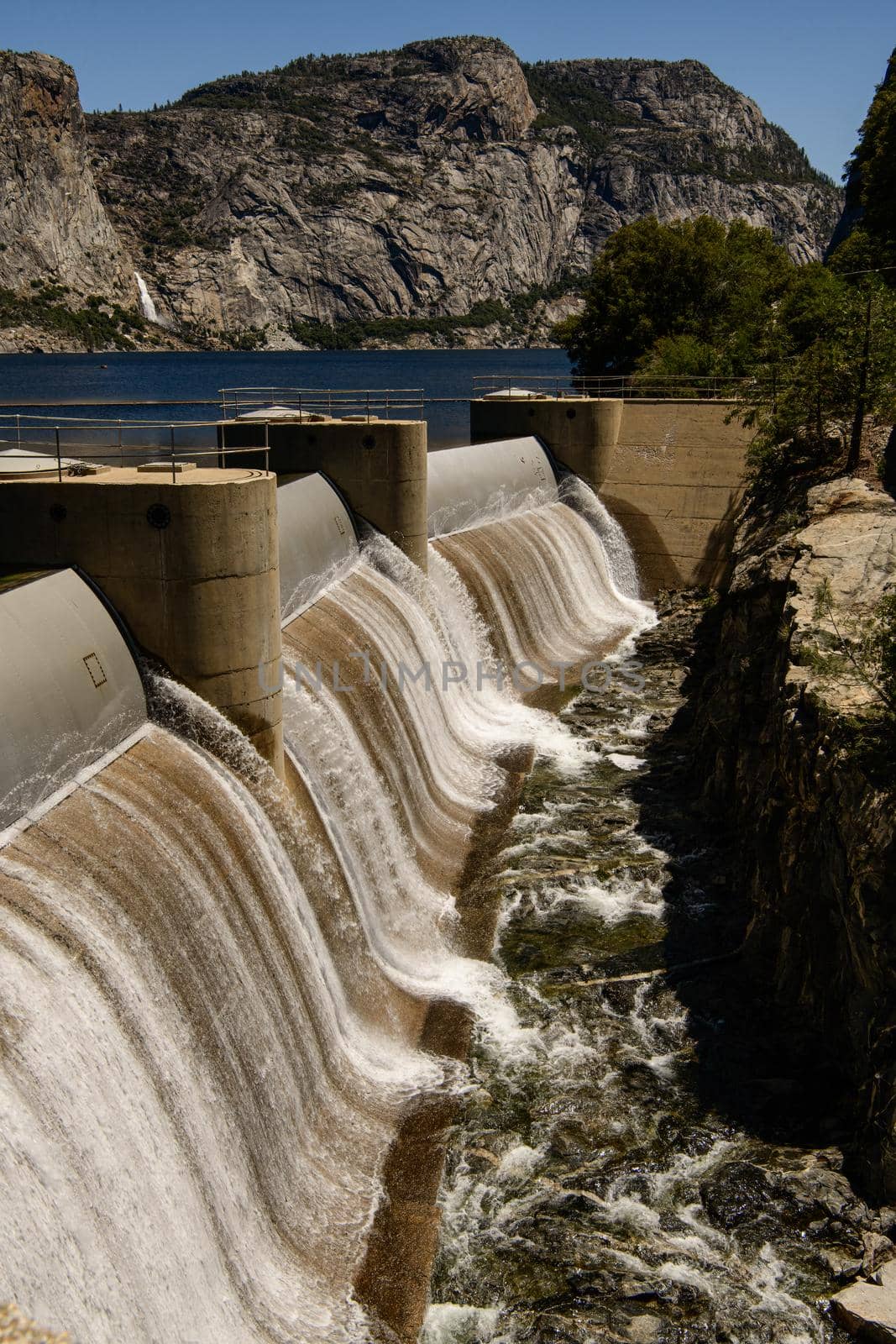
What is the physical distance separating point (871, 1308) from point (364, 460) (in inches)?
677

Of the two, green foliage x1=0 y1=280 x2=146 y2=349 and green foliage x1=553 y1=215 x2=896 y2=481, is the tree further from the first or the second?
green foliage x1=0 y1=280 x2=146 y2=349

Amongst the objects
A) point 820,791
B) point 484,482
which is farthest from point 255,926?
point 484,482

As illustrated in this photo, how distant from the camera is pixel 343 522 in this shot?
75.4ft

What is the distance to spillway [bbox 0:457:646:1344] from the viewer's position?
9.04 m

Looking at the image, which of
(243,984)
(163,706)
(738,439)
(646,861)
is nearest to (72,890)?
(243,984)

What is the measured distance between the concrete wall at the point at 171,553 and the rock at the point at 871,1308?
9067mm

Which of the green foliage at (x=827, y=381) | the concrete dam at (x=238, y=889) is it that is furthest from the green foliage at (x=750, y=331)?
the concrete dam at (x=238, y=889)

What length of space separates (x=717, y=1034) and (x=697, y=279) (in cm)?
4205

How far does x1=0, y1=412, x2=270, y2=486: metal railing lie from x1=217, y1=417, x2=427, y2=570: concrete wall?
427 millimetres

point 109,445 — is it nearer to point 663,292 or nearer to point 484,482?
point 484,482

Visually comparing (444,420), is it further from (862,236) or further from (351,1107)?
(351,1107)

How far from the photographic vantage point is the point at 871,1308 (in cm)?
998

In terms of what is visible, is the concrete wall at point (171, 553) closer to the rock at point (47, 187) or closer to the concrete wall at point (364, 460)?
the concrete wall at point (364, 460)

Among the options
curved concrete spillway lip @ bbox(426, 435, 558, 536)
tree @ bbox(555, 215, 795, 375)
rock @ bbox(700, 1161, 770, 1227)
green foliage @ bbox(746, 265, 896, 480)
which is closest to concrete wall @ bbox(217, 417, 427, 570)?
curved concrete spillway lip @ bbox(426, 435, 558, 536)
